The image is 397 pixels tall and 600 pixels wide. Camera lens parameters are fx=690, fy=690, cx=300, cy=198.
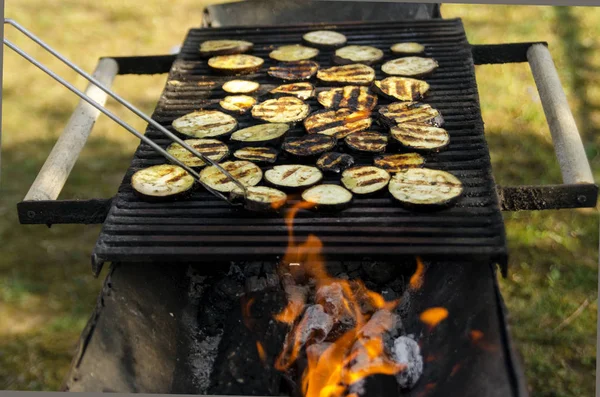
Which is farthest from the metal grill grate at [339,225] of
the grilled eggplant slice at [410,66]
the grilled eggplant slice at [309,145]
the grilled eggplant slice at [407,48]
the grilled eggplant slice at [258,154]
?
the grilled eggplant slice at [407,48]

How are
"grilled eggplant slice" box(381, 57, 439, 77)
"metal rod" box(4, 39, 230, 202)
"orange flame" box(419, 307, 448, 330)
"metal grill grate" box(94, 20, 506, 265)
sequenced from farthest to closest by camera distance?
"grilled eggplant slice" box(381, 57, 439, 77), "orange flame" box(419, 307, 448, 330), "metal grill grate" box(94, 20, 506, 265), "metal rod" box(4, 39, 230, 202)

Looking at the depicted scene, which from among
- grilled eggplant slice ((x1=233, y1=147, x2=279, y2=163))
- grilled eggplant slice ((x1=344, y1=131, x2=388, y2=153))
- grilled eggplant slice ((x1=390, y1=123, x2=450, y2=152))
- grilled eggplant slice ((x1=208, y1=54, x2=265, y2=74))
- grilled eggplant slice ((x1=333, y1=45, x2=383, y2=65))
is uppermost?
grilled eggplant slice ((x1=333, y1=45, x2=383, y2=65))

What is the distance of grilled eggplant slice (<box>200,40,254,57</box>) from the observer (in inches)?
159

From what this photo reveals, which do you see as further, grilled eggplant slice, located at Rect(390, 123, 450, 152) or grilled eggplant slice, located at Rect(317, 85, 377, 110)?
grilled eggplant slice, located at Rect(317, 85, 377, 110)

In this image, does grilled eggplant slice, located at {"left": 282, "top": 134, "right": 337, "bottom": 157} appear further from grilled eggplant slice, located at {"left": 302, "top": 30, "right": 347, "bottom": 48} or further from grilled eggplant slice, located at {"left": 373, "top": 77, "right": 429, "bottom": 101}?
grilled eggplant slice, located at {"left": 302, "top": 30, "right": 347, "bottom": 48}

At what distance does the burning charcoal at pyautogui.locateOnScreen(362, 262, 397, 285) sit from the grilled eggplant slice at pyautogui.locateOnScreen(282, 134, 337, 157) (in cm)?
57

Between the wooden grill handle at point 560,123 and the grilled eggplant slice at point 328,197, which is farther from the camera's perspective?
the wooden grill handle at point 560,123

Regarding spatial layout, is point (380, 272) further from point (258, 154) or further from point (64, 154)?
point (64, 154)

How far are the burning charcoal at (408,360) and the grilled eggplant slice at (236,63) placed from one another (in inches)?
72.0

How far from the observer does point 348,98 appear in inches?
141

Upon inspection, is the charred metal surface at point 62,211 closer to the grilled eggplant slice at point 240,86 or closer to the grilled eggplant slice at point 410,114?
the grilled eggplant slice at point 240,86

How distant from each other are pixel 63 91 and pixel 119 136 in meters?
1.11

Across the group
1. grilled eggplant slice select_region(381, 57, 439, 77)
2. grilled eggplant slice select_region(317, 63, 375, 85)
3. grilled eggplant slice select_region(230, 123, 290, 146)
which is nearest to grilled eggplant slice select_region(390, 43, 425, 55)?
grilled eggplant slice select_region(381, 57, 439, 77)

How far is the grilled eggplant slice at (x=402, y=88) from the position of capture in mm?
3531
